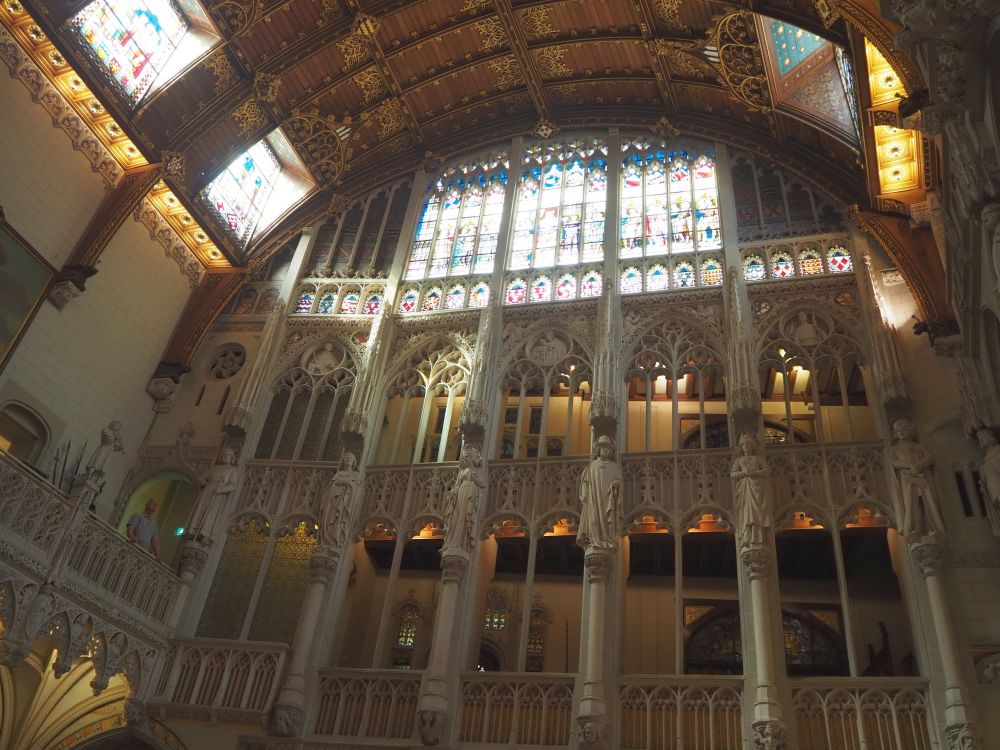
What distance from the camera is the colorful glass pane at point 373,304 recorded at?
2177 centimetres

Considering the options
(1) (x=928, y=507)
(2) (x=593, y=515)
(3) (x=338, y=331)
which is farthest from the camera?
(3) (x=338, y=331)

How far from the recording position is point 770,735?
42.1 ft

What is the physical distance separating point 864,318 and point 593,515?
23.8ft

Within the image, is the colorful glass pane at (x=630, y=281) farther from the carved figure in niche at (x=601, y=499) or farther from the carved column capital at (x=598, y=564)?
the carved column capital at (x=598, y=564)

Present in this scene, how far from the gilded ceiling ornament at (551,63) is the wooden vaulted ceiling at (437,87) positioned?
4cm

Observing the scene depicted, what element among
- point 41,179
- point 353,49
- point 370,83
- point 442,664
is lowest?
point 442,664

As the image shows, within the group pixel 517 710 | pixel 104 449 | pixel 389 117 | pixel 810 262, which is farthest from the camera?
pixel 389 117

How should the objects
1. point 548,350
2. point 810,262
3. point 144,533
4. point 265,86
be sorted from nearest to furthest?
point 144,533 → point 810,262 → point 548,350 → point 265,86

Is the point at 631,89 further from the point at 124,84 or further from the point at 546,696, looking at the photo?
the point at 546,696

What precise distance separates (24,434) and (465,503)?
8921mm

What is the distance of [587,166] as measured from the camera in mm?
23359

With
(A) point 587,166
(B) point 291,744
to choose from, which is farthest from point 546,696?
(A) point 587,166

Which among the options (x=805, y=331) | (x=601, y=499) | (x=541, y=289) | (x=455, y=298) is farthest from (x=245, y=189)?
(x=805, y=331)

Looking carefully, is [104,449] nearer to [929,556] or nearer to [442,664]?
[442,664]
